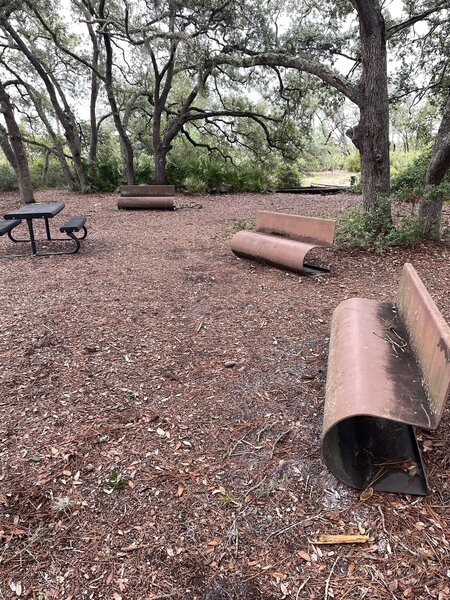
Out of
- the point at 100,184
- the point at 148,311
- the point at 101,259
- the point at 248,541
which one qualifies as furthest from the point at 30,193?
the point at 248,541

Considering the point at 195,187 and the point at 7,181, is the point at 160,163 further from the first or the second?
the point at 7,181

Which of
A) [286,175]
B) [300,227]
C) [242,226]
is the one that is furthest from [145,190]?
[300,227]

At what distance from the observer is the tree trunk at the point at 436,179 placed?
548 cm

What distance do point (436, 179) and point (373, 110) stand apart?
54.4 inches

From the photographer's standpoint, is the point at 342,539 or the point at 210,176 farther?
the point at 210,176

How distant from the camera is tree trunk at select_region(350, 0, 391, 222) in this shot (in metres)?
5.73

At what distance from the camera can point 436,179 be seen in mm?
5746

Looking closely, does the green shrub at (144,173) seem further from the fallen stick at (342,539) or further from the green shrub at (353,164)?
the fallen stick at (342,539)

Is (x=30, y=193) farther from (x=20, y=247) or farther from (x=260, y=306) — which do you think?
(x=260, y=306)

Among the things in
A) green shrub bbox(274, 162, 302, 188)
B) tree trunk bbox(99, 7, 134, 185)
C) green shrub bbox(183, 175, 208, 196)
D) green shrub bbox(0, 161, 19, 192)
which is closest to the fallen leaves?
green shrub bbox(183, 175, 208, 196)

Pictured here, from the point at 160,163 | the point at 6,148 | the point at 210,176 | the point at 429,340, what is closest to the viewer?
the point at 429,340

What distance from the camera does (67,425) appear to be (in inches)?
97.0

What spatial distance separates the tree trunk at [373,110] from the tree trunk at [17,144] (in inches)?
337

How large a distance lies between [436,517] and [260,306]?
2.63 metres
